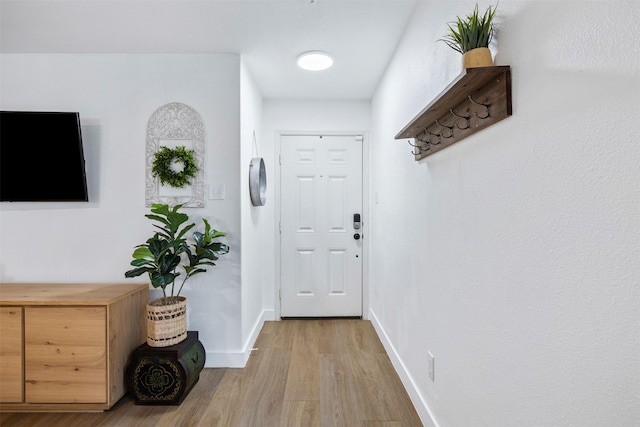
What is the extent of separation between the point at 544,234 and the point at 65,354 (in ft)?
8.10

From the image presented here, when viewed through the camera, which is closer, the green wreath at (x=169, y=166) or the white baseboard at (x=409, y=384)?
the white baseboard at (x=409, y=384)

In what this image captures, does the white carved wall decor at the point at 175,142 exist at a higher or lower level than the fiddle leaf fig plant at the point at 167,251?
higher

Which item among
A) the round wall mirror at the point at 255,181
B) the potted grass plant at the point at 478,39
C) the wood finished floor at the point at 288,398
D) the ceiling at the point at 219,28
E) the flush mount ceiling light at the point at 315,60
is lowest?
the wood finished floor at the point at 288,398

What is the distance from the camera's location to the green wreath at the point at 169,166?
7.99 feet

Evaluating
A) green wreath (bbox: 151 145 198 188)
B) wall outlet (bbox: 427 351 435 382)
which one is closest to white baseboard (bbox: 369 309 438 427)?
wall outlet (bbox: 427 351 435 382)

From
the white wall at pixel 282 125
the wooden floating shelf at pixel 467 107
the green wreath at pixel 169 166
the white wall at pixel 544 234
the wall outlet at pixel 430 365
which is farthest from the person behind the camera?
the white wall at pixel 282 125

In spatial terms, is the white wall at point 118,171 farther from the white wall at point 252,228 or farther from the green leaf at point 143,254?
the green leaf at point 143,254

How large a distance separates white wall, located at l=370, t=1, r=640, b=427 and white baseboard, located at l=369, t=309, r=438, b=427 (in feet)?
0.32

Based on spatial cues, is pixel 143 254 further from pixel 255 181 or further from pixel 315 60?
pixel 315 60

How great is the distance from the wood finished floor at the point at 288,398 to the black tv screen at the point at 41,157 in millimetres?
1442

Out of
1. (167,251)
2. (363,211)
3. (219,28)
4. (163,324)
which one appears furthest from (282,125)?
(163,324)

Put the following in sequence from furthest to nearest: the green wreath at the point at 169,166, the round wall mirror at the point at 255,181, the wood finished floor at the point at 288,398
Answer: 1. the round wall mirror at the point at 255,181
2. the green wreath at the point at 169,166
3. the wood finished floor at the point at 288,398

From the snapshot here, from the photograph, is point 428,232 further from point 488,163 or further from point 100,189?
point 100,189

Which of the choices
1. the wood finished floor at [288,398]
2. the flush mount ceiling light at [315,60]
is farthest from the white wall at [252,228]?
the flush mount ceiling light at [315,60]
